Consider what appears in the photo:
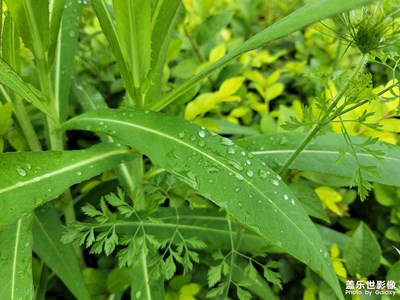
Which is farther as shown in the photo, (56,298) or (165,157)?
(56,298)

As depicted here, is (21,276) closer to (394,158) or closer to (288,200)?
(288,200)

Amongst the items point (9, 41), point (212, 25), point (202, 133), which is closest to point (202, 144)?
point (202, 133)

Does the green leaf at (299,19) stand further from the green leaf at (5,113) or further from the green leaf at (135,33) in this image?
the green leaf at (5,113)

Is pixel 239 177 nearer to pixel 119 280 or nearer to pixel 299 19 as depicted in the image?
pixel 299 19

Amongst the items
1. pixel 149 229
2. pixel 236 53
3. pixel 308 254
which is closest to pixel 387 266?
pixel 308 254

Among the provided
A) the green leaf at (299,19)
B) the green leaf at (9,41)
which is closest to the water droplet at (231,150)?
the green leaf at (299,19)

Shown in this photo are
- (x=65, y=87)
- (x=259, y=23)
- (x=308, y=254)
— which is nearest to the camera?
(x=308, y=254)
